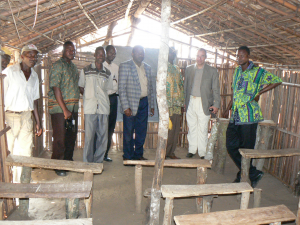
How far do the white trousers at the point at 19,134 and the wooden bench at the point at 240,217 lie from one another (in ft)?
7.20

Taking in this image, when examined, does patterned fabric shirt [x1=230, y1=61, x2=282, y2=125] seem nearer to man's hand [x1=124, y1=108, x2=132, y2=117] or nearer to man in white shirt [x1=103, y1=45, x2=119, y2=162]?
man's hand [x1=124, y1=108, x2=132, y2=117]

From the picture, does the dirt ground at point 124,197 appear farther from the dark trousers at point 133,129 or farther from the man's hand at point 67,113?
the man's hand at point 67,113

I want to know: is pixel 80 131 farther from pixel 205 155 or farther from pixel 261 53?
pixel 261 53

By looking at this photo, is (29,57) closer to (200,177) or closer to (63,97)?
(63,97)

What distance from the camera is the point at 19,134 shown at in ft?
10.5

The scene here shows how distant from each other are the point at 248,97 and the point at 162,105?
5.60 ft

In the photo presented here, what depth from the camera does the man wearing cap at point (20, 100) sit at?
3035 mm

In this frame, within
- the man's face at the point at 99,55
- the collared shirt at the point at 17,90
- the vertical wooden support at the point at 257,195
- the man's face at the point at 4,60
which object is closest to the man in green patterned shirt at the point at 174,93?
the man's face at the point at 99,55

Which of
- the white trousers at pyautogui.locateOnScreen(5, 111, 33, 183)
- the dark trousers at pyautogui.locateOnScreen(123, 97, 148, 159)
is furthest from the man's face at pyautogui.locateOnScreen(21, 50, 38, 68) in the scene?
the dark trousers at pyautogui.locateOnScreen(123, 97, 148, 159)

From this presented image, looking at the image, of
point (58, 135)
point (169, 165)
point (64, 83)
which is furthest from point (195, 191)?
point (64, 83)

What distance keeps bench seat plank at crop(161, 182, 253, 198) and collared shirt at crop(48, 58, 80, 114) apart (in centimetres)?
203

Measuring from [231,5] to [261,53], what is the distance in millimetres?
3819

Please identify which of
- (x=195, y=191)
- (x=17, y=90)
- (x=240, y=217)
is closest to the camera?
(x=240, y=217)

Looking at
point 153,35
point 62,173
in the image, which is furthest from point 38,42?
point 153,35
